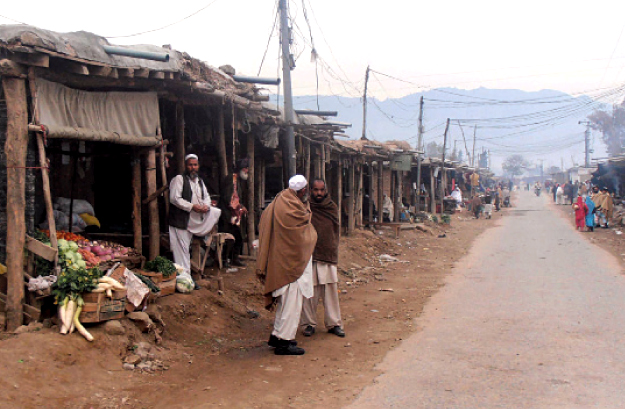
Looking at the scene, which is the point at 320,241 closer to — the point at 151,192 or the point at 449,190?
the point at 151,192

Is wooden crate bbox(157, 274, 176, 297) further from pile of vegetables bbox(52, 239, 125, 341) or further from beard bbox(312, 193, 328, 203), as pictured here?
beard bbox(312, 193, 328, 203)

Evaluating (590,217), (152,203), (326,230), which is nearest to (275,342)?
(326,230)

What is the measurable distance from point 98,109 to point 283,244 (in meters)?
3.00

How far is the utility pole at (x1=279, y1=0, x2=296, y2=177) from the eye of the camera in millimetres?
10797

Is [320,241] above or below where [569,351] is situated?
above

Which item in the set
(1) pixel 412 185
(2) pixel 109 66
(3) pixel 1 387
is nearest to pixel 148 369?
(3) pixel 1 387

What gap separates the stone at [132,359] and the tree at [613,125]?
67.2 meters

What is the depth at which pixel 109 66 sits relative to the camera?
251 inches

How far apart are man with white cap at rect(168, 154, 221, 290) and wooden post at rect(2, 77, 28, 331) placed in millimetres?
2320

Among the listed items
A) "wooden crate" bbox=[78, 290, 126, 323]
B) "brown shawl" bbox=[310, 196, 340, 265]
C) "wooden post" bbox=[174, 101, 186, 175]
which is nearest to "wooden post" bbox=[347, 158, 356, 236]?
"wooden post" bbox=[174, 101, 186, 175]

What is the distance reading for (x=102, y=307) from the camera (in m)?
5.71

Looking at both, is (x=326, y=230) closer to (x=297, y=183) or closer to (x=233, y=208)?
(x=297, y=183)

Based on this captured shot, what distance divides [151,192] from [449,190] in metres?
39.1

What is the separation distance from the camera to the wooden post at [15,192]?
18.2 feet
